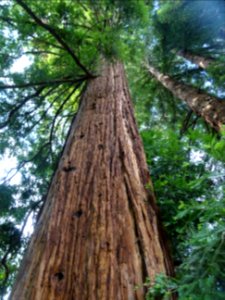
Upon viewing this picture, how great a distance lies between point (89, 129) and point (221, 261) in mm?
1822

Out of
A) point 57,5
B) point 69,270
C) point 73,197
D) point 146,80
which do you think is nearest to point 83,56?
point 57,5

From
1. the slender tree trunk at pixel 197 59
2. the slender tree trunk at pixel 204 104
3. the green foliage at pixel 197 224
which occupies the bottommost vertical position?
the green foliage at pixel 197 224

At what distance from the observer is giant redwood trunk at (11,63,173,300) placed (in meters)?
1.55

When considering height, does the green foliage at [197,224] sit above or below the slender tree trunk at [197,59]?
below

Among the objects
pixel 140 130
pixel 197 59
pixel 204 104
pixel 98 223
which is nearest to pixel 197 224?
pixel 98 223

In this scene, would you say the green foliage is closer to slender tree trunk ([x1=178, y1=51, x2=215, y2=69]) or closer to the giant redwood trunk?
the giant redwood trunk

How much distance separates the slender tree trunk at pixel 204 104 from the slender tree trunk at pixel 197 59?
0.81m

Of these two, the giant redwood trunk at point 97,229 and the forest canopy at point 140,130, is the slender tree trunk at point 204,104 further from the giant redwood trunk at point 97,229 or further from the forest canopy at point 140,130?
the giant redwood trunk at point 97,229

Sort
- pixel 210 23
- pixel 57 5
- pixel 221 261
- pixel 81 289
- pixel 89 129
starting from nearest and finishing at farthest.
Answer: pixel 221 261 → pixel 81 289 → pixel 89 129 → pixel 57 5 → pixel 210 23

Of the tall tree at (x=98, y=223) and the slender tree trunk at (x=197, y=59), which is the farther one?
the slender tree trunk at (x=197, y=59)

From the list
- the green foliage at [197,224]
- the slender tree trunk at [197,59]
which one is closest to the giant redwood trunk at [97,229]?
the green foliage at [197,224]

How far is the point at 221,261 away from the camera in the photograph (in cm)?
140

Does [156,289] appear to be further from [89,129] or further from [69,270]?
[89,129]

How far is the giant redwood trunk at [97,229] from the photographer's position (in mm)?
1555
